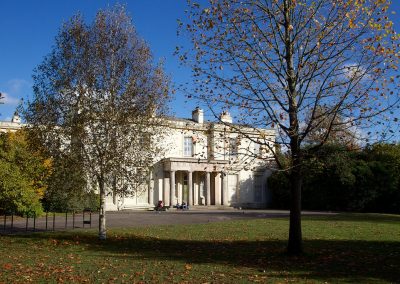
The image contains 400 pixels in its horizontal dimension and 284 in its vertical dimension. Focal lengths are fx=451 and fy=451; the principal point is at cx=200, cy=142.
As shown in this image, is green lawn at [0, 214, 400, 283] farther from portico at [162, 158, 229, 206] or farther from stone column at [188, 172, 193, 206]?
stone column at [188, 172, 193, 206]

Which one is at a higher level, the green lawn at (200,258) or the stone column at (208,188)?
the stone column at (208,188)

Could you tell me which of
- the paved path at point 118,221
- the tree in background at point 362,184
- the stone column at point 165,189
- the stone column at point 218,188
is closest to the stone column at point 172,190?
the stone column at point 165,189

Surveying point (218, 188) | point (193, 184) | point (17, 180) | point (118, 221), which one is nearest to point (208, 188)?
point (218, 188)

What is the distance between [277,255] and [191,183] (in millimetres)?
38375

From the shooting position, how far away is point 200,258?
42.6 ft

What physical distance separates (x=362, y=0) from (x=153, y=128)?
925 centimetres

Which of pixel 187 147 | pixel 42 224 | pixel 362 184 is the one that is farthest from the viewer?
pixel 187 147

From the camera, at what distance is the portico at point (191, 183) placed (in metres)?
49.9

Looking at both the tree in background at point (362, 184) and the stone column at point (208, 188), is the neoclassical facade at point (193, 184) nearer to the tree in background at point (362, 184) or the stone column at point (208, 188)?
the stone column at point (208, 188)

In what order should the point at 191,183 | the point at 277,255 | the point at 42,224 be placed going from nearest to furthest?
the point at 277,255, the point at 42,224, the point at 191,183

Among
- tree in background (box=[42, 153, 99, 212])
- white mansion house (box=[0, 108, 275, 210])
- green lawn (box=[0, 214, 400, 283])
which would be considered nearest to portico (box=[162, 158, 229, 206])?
white mansion house (box=[0, 108, 275, 210])

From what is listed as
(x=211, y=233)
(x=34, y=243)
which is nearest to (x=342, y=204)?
(x=211, y=233)

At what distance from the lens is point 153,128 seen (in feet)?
59.5

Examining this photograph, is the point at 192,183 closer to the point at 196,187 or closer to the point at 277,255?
the point at 196,187
